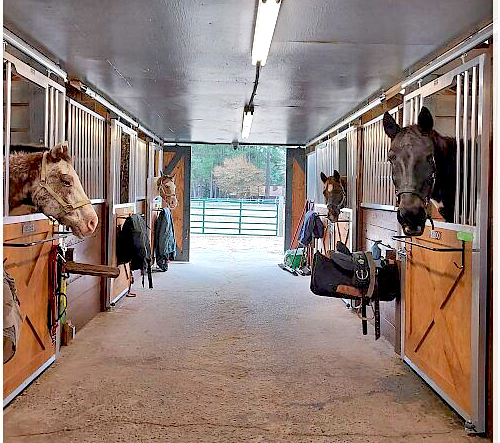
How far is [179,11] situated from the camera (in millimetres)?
2828

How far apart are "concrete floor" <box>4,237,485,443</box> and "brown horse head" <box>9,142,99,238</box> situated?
1030 mm

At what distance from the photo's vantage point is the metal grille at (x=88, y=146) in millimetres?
4574

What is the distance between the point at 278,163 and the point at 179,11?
57.6 ft

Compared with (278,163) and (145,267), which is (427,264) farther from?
(278,163)

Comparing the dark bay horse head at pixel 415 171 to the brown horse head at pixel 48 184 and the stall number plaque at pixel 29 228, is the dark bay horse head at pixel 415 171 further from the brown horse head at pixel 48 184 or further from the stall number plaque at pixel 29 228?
the stall number plaque at pixel 29 228

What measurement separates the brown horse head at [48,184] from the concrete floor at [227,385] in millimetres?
1030

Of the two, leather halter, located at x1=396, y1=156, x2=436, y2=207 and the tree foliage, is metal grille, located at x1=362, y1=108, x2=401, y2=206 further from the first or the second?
the tree foliage

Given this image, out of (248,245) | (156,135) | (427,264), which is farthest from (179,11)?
(248,245)

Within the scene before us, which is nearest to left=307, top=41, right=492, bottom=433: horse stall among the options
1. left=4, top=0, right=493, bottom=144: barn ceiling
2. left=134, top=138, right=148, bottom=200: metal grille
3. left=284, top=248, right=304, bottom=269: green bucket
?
left=4, top=0, right=493, bottom=144: barn ceiling

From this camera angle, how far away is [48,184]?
327 cm

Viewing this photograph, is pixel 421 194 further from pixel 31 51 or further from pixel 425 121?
pixel 31 51

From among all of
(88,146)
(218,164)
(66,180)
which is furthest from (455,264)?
(218,164)

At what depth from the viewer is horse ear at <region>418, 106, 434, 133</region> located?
10.1ft

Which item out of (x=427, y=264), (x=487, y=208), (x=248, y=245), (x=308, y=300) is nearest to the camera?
(x=487, y=208)
